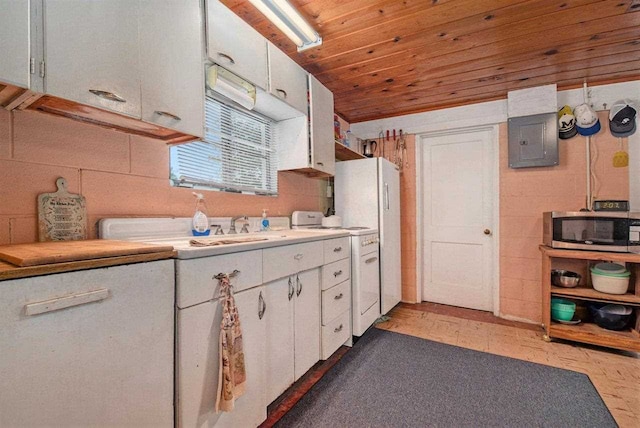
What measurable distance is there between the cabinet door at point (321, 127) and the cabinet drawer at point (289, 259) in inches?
32.3

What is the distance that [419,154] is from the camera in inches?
137

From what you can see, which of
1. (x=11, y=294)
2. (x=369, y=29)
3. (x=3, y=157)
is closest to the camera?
(x=11, y=294)

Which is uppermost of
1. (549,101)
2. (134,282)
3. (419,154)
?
(549,101)

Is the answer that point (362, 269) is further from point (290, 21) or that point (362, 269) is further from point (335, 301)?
point (290, 21)

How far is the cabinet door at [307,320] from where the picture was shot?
1.69 metres

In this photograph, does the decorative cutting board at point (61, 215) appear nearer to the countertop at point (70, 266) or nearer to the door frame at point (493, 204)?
the countertop at point (70, 266)

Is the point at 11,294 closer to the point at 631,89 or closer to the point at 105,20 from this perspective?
the point at 105,20

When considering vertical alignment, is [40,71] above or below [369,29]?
below

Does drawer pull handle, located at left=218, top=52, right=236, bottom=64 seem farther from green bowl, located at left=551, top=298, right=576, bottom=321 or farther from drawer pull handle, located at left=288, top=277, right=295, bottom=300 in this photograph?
green bowl, located at left=551, top=298, right=576, bottom=321

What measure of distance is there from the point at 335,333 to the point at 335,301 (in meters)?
0.24

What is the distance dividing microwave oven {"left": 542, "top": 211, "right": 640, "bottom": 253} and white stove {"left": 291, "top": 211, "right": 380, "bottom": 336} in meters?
1.52

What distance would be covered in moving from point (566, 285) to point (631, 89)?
185 centimetres

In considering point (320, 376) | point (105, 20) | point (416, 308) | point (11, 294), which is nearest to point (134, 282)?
point (11, 294)

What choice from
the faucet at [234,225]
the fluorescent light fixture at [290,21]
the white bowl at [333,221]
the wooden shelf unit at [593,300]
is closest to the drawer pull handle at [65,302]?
the faucet at [234,225]
